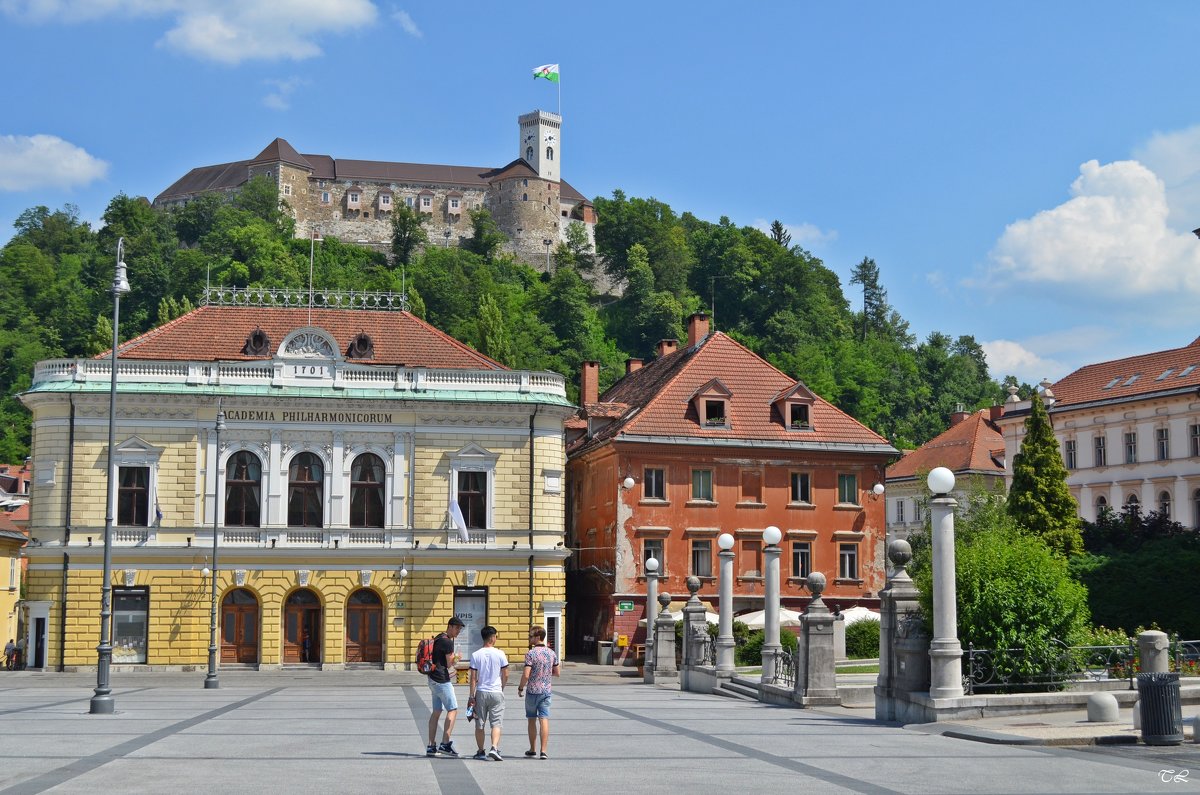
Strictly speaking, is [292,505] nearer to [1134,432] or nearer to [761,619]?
[761,619]

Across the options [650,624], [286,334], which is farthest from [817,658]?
[286,334]

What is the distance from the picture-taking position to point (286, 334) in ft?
172

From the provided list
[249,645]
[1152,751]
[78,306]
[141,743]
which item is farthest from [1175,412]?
[78,306]

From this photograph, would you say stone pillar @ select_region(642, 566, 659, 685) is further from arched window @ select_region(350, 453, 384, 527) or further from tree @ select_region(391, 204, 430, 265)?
tree @ select_region(391, 204, 430, 265)

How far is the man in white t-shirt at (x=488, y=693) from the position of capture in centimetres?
1927

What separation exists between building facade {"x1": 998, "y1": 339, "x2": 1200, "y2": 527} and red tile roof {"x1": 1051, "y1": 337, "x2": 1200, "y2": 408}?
7 centimetres

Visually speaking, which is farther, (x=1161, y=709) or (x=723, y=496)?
(x=723, y=496)

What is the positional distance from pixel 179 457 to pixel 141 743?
29.4 metres

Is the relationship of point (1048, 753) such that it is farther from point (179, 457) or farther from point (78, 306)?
point (78, 306)

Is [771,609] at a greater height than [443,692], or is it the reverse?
[771,609]

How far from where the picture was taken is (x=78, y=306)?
140250mm

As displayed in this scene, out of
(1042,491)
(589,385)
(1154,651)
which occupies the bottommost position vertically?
(1154,651)

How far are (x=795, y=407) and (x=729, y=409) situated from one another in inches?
104

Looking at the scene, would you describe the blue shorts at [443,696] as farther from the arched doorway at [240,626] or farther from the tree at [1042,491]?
the tree at [1042,491]
